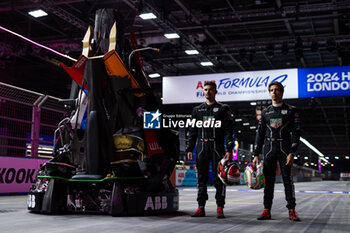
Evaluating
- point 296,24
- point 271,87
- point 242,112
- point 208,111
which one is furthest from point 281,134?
point 242,112

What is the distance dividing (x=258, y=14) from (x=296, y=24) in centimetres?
346

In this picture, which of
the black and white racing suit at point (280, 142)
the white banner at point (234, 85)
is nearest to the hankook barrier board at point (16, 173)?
the white banner at point (234, 85)

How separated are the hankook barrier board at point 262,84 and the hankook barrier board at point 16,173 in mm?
6846

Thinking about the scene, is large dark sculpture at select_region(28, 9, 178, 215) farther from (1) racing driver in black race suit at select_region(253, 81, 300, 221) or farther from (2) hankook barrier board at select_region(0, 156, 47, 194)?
(2) hankook barrier board at select_region(0, 156, 47, 194)

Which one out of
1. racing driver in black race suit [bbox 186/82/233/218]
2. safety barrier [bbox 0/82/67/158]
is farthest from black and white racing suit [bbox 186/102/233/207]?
safety barrier [bbox 0/82/67/158]

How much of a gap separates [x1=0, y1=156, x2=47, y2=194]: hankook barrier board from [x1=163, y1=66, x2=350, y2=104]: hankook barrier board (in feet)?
22.5

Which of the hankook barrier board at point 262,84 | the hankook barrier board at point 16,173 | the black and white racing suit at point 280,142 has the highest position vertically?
the hankook barrier board at point 262,84

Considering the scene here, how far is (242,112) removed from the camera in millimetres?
38469

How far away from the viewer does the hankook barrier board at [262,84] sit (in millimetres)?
14844

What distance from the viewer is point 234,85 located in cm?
1639

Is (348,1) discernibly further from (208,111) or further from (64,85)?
(64,85)

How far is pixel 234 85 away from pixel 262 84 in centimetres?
114

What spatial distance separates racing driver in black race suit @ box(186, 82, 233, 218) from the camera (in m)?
5.97

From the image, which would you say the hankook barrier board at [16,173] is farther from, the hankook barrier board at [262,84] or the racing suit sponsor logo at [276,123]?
the racing suit sponsor logo at [276,123]
